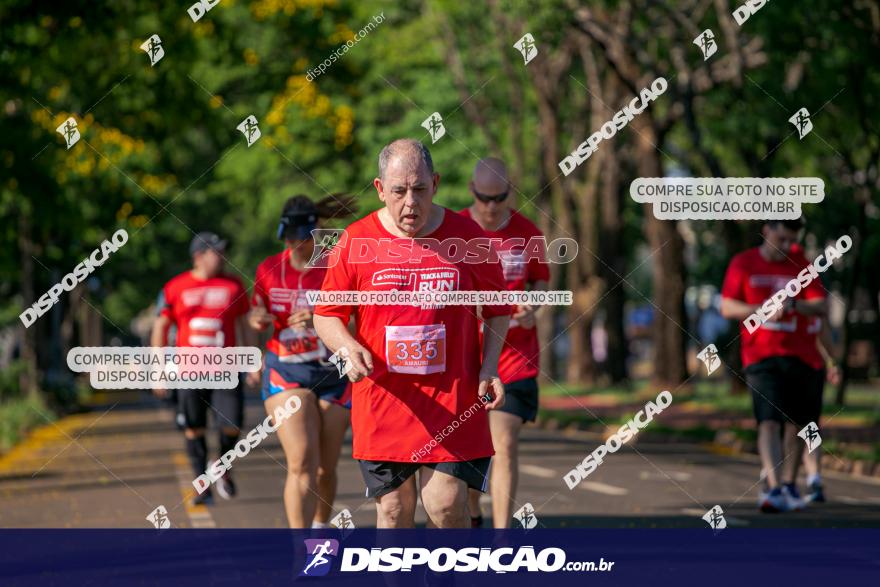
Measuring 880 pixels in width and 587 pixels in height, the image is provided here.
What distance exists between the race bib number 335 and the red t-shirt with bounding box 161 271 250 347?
6.17 m

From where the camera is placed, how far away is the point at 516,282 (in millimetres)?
10281

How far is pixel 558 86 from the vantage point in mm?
33719

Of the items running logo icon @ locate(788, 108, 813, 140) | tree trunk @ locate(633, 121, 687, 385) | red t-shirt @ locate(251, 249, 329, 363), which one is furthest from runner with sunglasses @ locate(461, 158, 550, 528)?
tree trunk @ locate(633, 121, 687, 385)

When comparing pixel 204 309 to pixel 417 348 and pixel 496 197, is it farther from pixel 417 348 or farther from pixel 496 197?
pixel 417 348

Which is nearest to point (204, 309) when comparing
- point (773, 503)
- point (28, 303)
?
point (773, 503)

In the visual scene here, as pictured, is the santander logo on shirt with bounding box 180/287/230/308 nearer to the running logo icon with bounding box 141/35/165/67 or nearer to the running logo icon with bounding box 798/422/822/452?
the running logo icon with bounding box 798/422/822/452

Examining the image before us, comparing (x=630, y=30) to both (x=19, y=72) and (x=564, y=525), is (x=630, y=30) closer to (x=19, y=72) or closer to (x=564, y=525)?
(x=19, y=72)

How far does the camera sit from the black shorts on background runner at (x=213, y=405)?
43.5 ft

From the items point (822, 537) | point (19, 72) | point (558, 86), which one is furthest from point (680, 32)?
point (822, 537)

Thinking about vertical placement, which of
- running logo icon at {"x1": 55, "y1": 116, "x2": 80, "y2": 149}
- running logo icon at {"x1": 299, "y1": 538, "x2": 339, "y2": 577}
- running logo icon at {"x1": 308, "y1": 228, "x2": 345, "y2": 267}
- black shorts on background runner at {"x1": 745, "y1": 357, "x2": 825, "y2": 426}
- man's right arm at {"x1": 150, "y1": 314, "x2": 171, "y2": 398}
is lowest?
running logo icon at {"x1": 299, "y1": 538, "x2": 339, "y2": 577}

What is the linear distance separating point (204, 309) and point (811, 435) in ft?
15.8

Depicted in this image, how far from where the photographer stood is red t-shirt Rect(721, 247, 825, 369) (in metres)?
12.2

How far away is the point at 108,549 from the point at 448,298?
4048 mm

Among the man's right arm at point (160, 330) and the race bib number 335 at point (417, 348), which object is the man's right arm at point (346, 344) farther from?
the man's right arm at point (160, 330)
